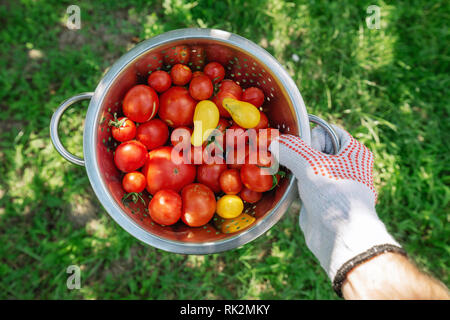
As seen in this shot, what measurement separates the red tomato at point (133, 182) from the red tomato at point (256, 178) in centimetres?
53

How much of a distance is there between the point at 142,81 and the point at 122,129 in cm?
32

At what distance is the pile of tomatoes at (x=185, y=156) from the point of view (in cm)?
155

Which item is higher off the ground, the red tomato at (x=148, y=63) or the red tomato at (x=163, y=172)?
the red tomato at (x=148, y=63)

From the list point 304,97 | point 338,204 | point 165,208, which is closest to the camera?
point 338,204

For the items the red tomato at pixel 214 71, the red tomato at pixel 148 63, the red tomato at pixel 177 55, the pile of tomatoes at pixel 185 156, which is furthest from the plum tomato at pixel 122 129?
the red tomato at pixel 214 71

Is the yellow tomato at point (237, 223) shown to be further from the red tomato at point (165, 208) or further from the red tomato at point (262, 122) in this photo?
the red tomato at point (262, 122)

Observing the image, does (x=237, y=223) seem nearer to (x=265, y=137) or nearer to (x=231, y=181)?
(x=231, y=181)

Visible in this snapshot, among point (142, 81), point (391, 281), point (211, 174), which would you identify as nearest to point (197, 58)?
point (142, 81)

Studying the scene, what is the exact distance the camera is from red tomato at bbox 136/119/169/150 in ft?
5.47

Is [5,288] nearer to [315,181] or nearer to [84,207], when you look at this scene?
[84,207]

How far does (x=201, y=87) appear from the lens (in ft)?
5.37

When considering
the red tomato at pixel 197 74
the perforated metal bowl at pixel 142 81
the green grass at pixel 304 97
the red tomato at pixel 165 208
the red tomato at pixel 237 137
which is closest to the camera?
the perforated metal bowl at pixel 142 81

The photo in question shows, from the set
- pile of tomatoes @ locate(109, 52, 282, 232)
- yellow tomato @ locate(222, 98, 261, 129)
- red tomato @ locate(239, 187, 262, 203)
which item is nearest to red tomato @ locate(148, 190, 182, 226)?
Answer: pile of tomatoes @ locate(109, 52, 282, 232)

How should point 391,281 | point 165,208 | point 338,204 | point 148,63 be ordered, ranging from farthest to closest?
point 148,63 → point 165,208 → point 338,204 → point 391,281
